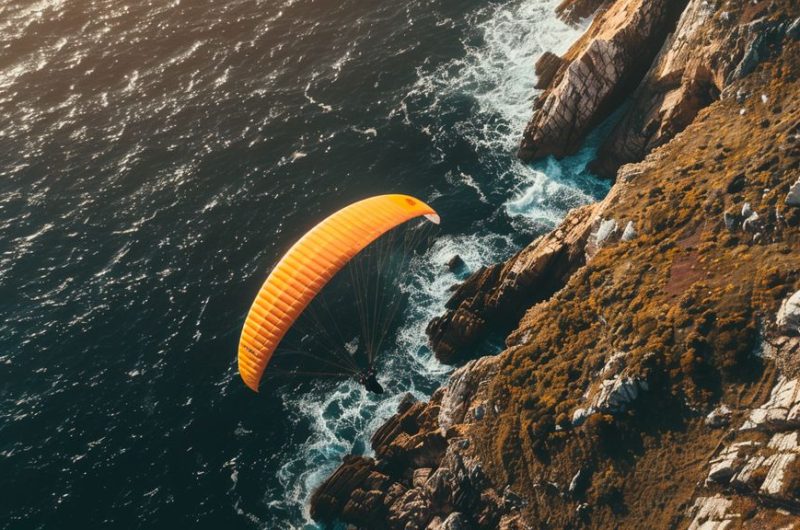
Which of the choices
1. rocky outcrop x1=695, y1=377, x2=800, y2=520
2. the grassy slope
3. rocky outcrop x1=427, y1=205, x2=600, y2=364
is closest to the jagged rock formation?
the grassy slope

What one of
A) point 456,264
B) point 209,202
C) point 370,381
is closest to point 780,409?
point 370,381

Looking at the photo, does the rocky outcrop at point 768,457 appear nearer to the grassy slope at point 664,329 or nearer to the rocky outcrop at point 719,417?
the rocky outcrop at point 719,417

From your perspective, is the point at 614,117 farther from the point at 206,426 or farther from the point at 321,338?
the point at 206,426

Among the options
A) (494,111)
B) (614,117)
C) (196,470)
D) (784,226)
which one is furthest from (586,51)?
(196,470)

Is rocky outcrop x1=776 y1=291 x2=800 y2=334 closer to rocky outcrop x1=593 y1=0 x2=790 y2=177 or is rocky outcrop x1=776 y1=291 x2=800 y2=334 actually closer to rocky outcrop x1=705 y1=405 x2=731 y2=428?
rocky outcrop x1=705 y1=405 x2=731 y2=428

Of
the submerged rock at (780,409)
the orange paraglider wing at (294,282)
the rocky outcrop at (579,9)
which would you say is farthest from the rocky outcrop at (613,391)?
the rocky outcrop at (579,9)
